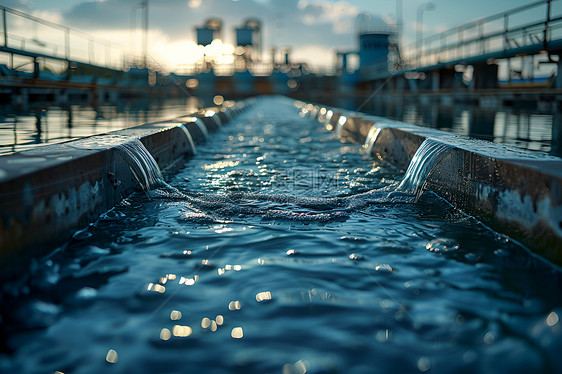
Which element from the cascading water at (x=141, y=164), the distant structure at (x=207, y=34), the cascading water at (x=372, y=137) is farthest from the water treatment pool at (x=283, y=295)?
the distant structure at (x=207, y=34)

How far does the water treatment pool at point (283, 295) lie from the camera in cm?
210

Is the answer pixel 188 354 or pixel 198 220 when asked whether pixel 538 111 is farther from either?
pixel 188 354

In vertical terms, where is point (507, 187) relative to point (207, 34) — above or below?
below

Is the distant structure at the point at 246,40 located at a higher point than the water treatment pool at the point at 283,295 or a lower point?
higher

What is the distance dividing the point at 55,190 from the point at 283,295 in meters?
1.84

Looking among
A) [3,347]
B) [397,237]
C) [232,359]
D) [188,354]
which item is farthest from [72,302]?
[397,237]

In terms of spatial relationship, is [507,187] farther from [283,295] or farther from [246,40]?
[246,40]

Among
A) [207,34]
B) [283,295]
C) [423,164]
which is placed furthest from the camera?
[207,34]

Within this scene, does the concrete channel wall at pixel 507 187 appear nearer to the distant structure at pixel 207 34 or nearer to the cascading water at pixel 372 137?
the cascading water at pixel 372 137

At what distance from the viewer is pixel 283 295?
2.70 m

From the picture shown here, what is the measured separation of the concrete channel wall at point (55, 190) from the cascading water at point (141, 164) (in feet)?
0.07

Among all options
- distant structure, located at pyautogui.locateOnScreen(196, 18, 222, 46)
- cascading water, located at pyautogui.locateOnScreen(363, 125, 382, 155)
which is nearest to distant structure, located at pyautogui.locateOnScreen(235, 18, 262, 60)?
distant structure, located at pyautogui.locateOnScreen(196, 18, 222, 46)

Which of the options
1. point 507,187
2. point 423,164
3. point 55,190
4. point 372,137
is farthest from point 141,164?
point 372,137

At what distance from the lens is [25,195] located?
2977mm
